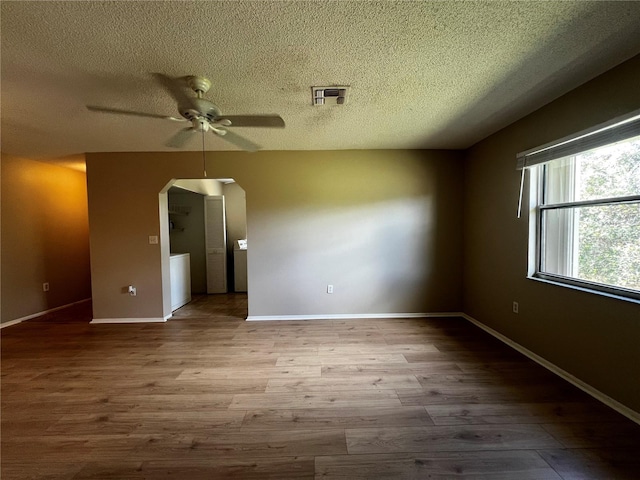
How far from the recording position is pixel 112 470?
4.21 ft

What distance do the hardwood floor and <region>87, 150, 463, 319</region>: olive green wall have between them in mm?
759

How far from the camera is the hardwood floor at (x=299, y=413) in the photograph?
4.26 ft

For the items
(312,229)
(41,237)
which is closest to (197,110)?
(312,229)

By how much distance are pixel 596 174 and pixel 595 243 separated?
534mm

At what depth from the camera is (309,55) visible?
1.52m

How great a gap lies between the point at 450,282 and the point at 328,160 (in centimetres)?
247

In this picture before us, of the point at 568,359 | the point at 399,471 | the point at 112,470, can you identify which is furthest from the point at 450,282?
the point at 112,470

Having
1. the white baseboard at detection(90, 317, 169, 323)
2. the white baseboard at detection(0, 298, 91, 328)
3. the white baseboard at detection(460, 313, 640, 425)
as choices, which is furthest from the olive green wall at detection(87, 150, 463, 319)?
the white baseboard at detection(0, 298, 91, 328)

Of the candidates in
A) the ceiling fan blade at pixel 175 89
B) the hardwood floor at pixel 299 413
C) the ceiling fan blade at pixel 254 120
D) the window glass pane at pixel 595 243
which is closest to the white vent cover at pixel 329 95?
the ceiling fan blade at pixel 254 120

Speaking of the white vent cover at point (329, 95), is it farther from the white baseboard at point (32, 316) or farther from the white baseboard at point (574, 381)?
the white baseboard at point (32, 316)

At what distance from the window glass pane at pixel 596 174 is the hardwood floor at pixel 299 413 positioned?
152 cm

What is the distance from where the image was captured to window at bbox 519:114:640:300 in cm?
166

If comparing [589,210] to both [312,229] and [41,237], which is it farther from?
[41,237]

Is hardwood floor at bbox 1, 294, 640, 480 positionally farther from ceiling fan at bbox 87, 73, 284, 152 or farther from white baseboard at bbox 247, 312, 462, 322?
ceiling fan at bbox 87, 73, 284, 152
